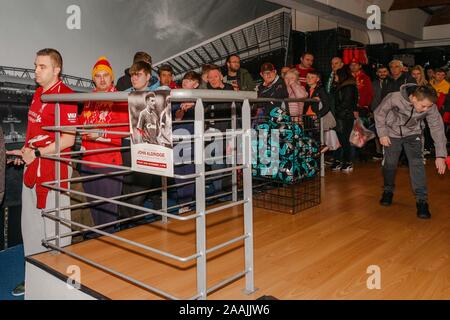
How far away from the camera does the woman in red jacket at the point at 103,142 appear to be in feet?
9.40

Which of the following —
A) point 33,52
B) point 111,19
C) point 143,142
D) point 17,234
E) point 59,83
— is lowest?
point 17,234

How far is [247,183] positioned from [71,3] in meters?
2.89

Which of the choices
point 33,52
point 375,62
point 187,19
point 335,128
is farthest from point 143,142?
point 375,62

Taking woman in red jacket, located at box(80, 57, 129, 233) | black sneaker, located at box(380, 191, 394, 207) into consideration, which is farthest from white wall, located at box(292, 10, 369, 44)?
woman in red jacket, located at box(80, 57, 129, 233)

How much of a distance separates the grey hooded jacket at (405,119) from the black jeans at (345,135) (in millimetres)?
2013

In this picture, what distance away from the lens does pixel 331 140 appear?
18.1ft

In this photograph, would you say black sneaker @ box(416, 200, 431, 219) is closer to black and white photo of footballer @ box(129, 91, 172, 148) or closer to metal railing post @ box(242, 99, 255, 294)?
metal railing post @ box(242, 99, 255, 294)

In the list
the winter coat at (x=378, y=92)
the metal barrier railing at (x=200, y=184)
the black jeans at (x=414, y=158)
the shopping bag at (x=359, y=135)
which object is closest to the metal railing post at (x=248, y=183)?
the metal barrier railing at (x=200, y=184)

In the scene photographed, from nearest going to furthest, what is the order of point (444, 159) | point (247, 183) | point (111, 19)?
point (247, 183) < point (444, 159) < point (111, 19)

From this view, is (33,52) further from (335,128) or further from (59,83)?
(335,128)

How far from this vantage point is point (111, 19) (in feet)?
13.9

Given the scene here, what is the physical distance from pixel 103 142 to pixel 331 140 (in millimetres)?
3487

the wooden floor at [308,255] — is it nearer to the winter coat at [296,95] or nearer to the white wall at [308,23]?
the winter coat at [296,95]

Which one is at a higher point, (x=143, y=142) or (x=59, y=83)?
(x=59, y=83)
